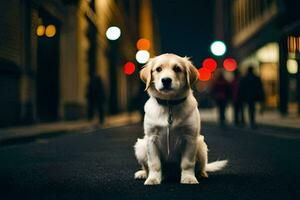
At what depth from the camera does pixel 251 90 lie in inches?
648

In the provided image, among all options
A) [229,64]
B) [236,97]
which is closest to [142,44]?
[229,64]

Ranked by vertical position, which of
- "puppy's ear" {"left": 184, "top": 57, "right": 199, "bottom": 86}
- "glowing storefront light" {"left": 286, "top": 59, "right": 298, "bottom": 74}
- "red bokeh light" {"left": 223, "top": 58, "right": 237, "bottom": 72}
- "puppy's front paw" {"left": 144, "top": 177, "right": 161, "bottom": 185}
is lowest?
"puppy's front paw" {"left": 144, "top": 177, "right": 161, "bottom": 185}

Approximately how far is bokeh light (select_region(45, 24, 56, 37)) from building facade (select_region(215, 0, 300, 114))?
7903 millimetres

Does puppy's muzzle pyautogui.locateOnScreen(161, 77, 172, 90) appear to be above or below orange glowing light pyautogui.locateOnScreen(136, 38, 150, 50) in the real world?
below

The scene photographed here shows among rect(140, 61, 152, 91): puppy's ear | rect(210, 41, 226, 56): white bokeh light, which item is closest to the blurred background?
rect(210, 41, 226, 56): white bokeh light

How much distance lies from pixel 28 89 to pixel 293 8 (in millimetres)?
10754

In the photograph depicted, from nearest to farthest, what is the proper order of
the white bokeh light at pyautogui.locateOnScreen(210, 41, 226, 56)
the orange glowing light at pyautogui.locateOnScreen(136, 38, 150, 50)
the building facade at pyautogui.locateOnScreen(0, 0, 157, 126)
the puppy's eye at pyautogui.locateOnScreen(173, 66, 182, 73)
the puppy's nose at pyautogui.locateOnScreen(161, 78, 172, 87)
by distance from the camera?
the puppy's nose at pyautogui.locateOnScreen(161, 78, 172, 87)
the puppy's eye at pyautogui.locateOnScreen(173, 66, 182, 73)
the building facade at pyautogui.locateOnScreen(0, 0, 157, 126)
the white bokeh light at pyautogui.locateOnScreen(210, 41, 226, 56)
the orange glowing light at pyautogui.locateOnScreen(136, 38, 150, 50)

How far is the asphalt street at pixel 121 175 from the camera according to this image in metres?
4.73

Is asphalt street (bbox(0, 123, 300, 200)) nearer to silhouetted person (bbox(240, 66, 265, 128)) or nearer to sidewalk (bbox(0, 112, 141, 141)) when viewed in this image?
sidewalk (bbox(0, 112, 141, 141))

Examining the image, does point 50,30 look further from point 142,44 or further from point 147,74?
point 142,44

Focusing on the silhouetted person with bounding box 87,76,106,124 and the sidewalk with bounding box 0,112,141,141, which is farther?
the silhouetted person with bounding box 87,76,106,124

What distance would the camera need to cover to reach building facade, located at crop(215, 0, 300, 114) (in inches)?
719

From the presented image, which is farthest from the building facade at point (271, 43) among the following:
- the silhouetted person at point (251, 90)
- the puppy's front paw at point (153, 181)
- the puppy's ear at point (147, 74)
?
the puppy's front paw at point (153, 181)

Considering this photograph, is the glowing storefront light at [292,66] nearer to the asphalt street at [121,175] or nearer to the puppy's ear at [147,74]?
the asphalt street at [121,175]
